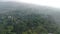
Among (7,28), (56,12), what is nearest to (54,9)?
(56,12)

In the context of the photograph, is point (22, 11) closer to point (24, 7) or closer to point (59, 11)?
point (24, 7)

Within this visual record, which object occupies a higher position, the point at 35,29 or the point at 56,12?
the point at 56,12

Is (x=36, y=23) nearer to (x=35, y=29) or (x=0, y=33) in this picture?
(x=35, y=29)

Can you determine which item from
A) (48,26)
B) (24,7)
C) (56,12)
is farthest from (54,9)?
(24,7)

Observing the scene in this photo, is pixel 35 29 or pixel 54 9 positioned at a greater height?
pixel 54 9

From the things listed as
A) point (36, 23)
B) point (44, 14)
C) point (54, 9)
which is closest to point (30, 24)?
point (36, 23)
